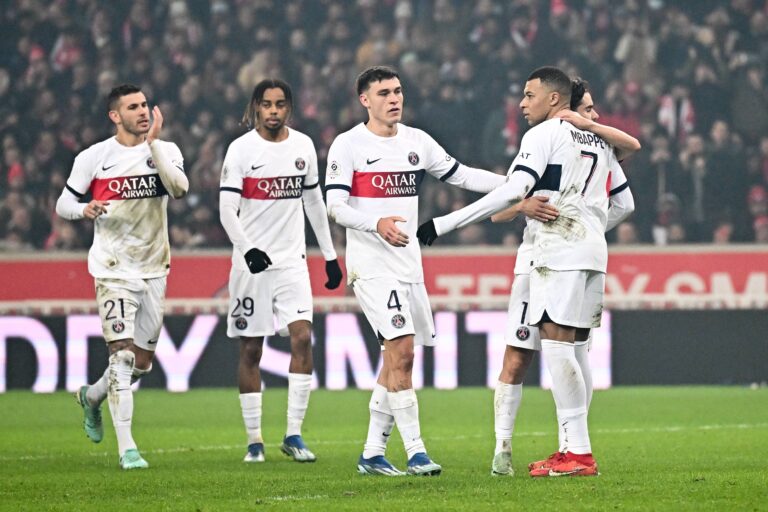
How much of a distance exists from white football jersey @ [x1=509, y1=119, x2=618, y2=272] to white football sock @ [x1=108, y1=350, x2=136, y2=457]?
2.75 metres

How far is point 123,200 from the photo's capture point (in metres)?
9.27

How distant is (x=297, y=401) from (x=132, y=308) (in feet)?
3.84

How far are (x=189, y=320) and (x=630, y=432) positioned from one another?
5.80 m

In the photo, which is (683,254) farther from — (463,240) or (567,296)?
(567,296)

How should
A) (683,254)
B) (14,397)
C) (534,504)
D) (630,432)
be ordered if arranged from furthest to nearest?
(683,254)
(14,397)
(630,432)
(534,504)

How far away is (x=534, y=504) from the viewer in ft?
21.2

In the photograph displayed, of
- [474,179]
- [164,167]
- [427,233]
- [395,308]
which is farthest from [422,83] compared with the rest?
[427,233]

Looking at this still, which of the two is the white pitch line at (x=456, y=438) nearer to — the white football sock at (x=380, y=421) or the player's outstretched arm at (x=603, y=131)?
the white football sock at (x=380, y=421)

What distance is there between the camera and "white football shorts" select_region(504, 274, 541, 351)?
8.00 meters

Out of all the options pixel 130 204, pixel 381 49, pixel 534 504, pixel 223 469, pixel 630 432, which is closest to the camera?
pixel 534 504

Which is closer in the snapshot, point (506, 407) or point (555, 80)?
point (555, 80)

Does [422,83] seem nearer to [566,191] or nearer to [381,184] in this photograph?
[381,184]

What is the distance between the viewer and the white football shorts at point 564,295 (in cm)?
752

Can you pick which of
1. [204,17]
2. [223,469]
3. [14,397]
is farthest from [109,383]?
[204,17]
